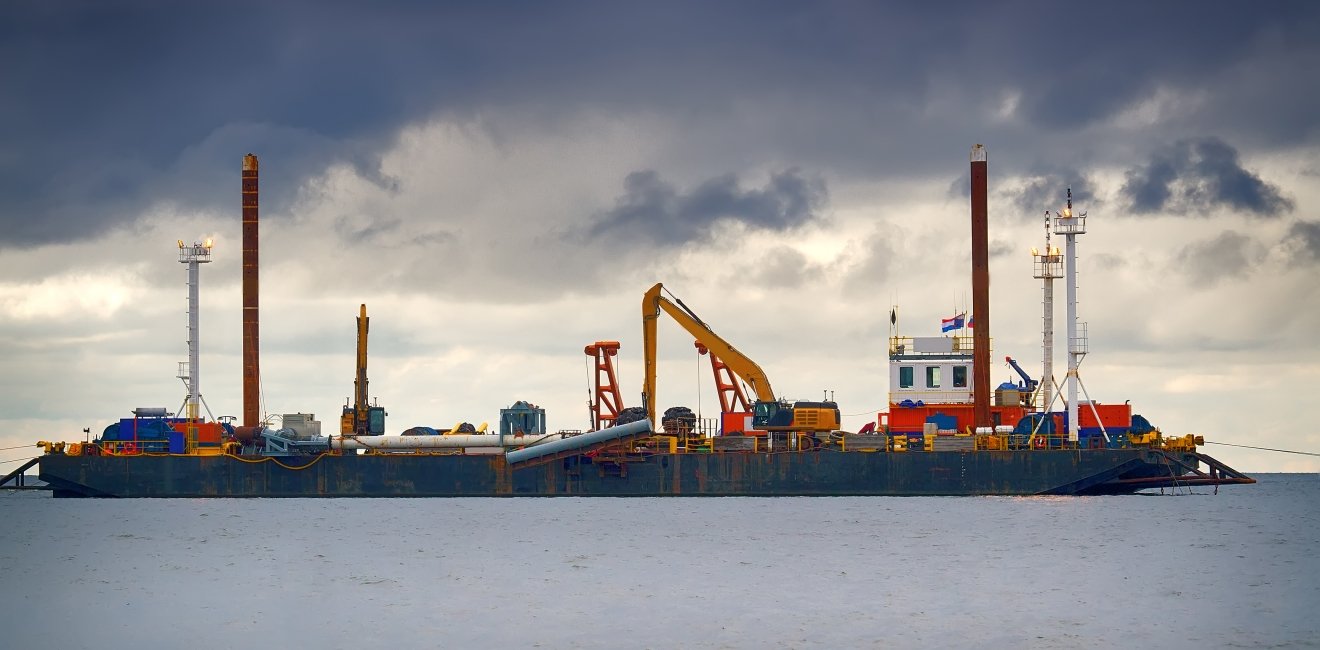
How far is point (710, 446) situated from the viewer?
80375mm

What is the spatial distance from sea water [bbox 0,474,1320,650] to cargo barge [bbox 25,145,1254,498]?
2033mm

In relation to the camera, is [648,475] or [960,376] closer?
[648,475]

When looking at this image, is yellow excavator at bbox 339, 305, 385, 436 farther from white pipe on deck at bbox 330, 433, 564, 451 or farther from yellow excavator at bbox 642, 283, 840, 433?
yellow excavator at bbox 642, 283, 840, 433

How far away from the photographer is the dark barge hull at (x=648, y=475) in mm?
76000

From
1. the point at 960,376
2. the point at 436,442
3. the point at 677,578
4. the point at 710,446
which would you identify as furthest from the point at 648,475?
the point at 677,578

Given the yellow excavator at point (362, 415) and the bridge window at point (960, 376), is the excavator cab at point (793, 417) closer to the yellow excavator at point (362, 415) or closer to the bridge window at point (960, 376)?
the bridge window at point (960, 376)

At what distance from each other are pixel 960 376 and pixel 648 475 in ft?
57.2

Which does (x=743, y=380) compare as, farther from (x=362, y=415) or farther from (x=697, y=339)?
(x=362, y=415)

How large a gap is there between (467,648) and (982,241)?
5045 cm

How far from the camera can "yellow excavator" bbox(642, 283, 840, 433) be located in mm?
80000

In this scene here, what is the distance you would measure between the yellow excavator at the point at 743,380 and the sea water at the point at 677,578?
4.62 m

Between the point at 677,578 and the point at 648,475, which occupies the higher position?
the point at 648,475

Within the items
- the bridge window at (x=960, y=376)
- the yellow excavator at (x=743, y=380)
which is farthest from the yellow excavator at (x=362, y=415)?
the bridge window at (x=960, y=376)

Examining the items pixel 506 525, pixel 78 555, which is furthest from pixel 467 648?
pixel 506 525
